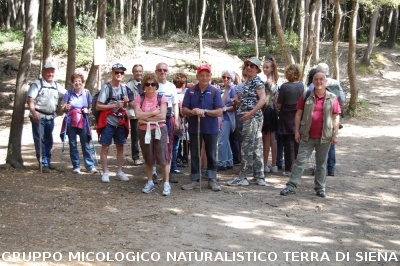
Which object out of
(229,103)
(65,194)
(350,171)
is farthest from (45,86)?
(350,171)

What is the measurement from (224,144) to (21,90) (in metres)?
3.60

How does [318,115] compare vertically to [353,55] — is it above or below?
below

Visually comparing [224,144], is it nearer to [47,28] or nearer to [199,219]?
[199,219]

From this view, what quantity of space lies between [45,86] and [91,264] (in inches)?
173

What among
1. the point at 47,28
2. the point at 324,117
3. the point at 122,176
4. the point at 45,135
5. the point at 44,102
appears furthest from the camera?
the point at 47,28

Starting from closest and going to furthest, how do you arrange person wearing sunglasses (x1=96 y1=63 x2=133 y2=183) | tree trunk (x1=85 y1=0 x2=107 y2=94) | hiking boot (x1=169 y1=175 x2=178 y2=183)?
person wearing sunglasses (x1=96 y1=63 x2=133 y2=183) → hiking boot (x1=169 y1=175 x2=178 y2=183) → tree trunk (x1=85 y1=0 x2=107 y2=94)

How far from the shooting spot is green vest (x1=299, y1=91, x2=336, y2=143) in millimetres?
7258

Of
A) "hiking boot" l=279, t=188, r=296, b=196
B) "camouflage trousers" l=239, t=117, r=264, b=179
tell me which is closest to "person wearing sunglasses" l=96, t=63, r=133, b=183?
"camouflage trousers" l=239, t=117, r=264, b=179

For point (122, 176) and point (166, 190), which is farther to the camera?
point (122, 176)

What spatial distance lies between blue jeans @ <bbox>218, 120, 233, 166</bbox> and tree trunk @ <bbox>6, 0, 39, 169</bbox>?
3440 mm

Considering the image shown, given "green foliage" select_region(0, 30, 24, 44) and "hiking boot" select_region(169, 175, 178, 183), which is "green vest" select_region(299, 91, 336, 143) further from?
"green foliage" select_region(0, 30, 24, 44)

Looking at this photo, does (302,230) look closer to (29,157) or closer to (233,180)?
(233,180)

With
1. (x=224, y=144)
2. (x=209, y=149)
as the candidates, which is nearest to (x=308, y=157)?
(x=209, y=149)

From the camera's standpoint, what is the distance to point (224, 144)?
9.04 meters
